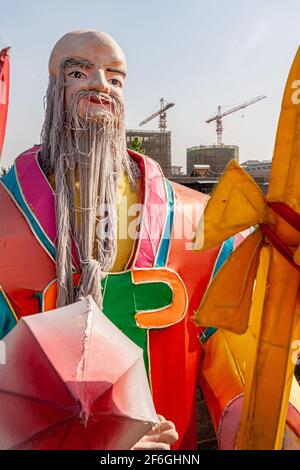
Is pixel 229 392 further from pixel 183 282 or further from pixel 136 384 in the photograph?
pixel 136 384

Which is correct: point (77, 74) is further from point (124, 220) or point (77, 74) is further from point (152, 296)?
point (152, 296)

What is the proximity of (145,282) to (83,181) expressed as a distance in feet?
1.37

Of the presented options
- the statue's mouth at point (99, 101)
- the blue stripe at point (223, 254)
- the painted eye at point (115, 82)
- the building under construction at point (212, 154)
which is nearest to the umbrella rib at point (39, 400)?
the blue stripe at point (223, 254)

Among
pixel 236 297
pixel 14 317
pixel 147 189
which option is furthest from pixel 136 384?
pixel 147 189

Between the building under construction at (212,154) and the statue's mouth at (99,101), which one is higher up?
the statue's mouth at (99,101)

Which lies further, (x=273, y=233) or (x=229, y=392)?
(x=229, y=392)

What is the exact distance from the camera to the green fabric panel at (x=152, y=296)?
5.29 ft

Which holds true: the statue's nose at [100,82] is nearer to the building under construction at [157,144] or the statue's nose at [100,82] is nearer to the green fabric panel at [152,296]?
the green fabric panel at [152,296]

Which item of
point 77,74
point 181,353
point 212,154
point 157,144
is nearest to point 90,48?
point 77,74

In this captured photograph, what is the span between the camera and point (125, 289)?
162cm

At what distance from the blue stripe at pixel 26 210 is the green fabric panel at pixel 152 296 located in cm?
31

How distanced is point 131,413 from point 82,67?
118cm

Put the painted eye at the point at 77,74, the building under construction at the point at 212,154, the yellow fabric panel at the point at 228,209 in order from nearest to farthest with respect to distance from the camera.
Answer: the yellow fabric panel at the point at 228,209 → the painted eye at the point at 77,74 → the building under construction at the point at 212,154

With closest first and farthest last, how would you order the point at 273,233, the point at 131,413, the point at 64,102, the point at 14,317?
the point at 131,413
the point at 273,233
the point at 14,317
the point at 64,102
